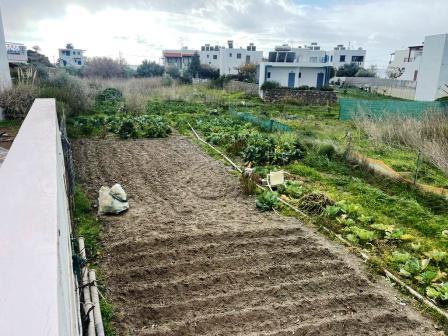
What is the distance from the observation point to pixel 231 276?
4.59 meters

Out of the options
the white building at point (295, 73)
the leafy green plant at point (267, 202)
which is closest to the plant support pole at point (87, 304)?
the leafy green plant at point (267, 202)

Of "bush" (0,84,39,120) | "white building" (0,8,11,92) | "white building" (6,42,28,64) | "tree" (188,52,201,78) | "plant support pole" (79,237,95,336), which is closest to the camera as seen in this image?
"plant support pole" (79,237,95,336)

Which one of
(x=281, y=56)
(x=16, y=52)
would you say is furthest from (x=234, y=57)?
(x=16, y=52)

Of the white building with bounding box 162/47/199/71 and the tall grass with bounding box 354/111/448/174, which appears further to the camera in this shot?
the white building with bounding box 162/47/199/71

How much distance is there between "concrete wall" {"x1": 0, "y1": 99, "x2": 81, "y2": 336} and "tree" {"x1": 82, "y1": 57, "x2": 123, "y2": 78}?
46677mm

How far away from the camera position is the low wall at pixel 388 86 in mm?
29430

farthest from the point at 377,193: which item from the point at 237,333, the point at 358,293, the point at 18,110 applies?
the point at 18,110

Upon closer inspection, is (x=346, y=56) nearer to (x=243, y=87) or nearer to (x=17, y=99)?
(x=243, y=87)

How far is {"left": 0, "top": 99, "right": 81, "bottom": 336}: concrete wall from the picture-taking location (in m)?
1.00

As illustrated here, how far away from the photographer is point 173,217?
20.5 ft

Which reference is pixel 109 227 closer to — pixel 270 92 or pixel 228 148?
pixel 228 148

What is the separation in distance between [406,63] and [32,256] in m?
53.8

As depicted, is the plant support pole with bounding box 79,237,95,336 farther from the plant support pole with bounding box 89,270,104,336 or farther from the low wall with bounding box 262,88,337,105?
the low wall with bounding box 262,88,337,105

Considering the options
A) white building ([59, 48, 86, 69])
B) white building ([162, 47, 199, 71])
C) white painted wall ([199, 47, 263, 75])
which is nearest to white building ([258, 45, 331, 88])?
white painted wall ([199, 47, 263, 75])
